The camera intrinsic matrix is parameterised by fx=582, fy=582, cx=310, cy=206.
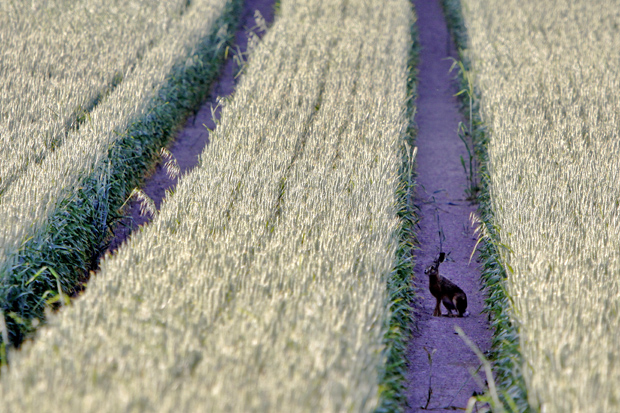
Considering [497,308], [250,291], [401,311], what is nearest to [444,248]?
[497,308]

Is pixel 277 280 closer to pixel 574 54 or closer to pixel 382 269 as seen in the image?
pixel 382 269

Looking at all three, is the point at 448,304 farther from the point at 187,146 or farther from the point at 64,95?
the point at 64,95

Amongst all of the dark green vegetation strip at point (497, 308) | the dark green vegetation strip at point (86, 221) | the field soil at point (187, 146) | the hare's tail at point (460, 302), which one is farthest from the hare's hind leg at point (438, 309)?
the dark green vegetation strip at point (86, 221)

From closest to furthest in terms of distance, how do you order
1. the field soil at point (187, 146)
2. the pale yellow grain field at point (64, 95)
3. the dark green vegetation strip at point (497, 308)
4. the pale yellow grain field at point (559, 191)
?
the pale yellow grain field at point (559, 191), the dark green vegetation strip at point (497, 308), the pale yellow grain field at point (64, 95), the field soil at point (187, 146)

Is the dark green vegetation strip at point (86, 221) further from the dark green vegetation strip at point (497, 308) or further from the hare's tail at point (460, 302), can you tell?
the hare's tail at point (460, 302)

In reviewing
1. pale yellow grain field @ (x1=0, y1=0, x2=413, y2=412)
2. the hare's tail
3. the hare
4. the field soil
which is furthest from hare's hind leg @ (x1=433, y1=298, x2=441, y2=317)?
the field soil

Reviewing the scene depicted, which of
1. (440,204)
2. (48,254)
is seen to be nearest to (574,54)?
(440,204)

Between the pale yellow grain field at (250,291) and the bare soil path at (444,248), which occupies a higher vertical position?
the pale yellow grain field at (250,291)
